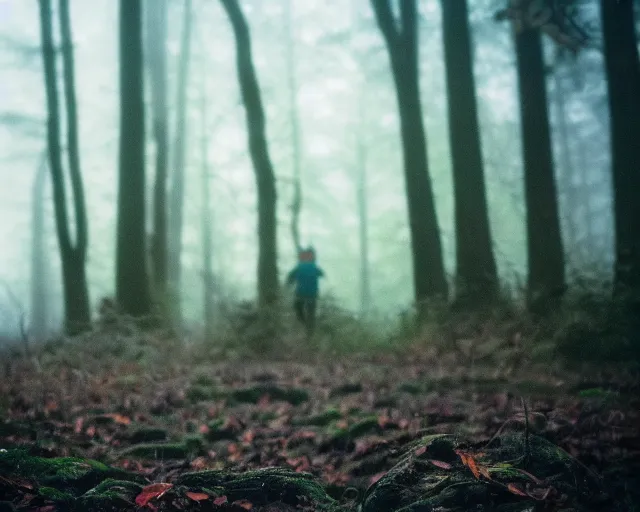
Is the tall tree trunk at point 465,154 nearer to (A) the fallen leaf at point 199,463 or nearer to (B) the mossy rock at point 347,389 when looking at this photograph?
(B) the mossy rock at point 347,389

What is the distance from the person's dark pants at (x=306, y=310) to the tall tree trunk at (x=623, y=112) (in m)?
5.23

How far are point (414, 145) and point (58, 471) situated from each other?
9694mm

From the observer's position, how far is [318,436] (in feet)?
13.2

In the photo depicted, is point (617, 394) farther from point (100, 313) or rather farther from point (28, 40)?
point (28, 40)

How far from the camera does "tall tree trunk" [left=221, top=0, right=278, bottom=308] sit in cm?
1088

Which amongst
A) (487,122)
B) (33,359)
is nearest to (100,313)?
(33,359)

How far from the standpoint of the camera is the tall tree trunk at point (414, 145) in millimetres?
10344

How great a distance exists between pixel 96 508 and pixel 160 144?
48.2 feet

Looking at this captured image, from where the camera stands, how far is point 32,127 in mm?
20844

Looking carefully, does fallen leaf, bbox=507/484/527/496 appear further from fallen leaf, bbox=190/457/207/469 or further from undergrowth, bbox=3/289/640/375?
undergrowth, bbox=3/289/640/375

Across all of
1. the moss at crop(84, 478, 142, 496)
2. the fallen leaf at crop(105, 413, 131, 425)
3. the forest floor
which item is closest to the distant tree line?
the forest floor

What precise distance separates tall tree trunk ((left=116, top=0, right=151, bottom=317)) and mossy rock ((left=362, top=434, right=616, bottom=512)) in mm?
8573

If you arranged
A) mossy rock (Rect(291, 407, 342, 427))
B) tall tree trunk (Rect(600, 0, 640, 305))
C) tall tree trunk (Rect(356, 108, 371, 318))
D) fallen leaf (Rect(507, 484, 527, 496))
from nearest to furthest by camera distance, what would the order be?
fallen leaf (Rect(507, 484, 527, 496)) < mossy rock (Rect(291, 407, 342, 427)) < tall tree trunk (Rect(600, 0, 640, 305)) < tall tree trunk (Rect(356, 108, 371, 318))

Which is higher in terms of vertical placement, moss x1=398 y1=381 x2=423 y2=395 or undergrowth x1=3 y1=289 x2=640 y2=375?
undergrowth x1=3 y1=289 x2=640 y2=375
